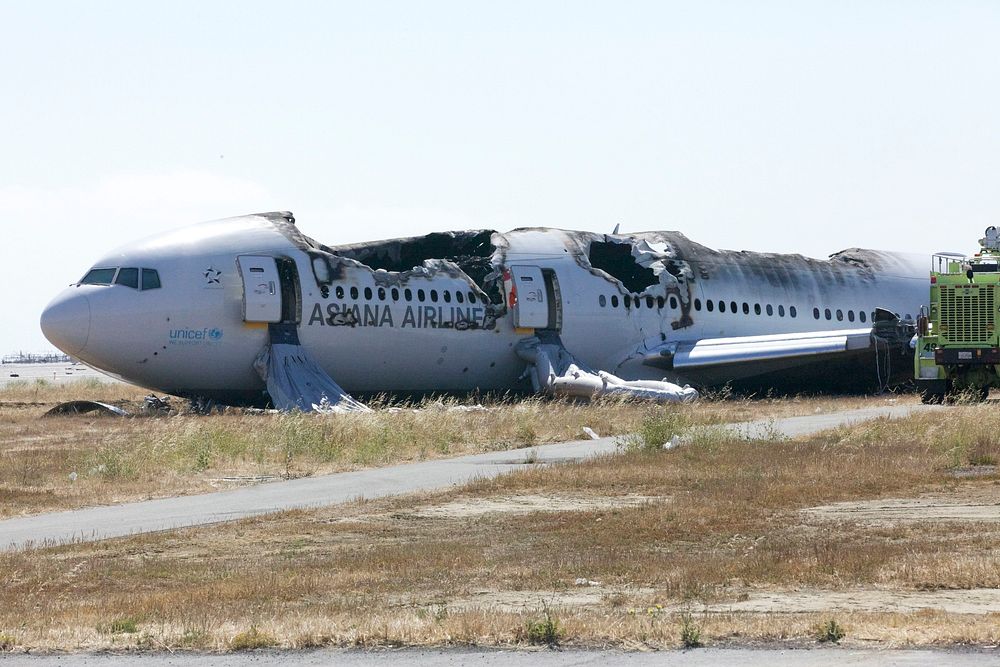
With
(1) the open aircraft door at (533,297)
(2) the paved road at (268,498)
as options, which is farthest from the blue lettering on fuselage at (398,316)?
(2) the paved road at (268,498)

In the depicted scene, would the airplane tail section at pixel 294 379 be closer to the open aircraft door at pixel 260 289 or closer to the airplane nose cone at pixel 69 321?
the open aircraft door at pixel 260 289

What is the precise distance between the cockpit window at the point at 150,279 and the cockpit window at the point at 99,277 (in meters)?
0.76

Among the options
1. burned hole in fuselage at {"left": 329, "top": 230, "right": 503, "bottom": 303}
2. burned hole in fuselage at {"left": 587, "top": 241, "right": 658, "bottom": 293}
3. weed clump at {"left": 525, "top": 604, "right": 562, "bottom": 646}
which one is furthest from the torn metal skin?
weed clump at {"left": 525, "top": 604, "right": 562, "bottom": 646}

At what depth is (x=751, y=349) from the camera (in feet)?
125

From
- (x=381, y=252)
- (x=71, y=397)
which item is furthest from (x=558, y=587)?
(x=71, y=397)

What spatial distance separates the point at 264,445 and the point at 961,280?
54.6 feet

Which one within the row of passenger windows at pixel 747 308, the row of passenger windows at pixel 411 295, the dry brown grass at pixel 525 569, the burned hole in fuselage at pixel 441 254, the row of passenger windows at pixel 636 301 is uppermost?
the burned hole in fuselage at pixel 441 254

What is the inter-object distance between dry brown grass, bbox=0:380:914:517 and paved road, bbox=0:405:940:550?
0.83m

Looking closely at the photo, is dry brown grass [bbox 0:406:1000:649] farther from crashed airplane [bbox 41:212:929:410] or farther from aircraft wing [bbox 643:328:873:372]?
aircraft wing [bbox 643:328:873:372]

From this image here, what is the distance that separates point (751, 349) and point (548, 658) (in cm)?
3008

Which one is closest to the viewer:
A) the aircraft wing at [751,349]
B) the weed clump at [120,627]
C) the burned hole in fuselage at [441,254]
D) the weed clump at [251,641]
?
the weed clump at [251,641]

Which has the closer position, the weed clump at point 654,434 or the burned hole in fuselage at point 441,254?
the weed clump at point 654,434

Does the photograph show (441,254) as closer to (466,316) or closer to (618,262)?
(466,316)

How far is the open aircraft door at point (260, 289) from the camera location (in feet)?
108
